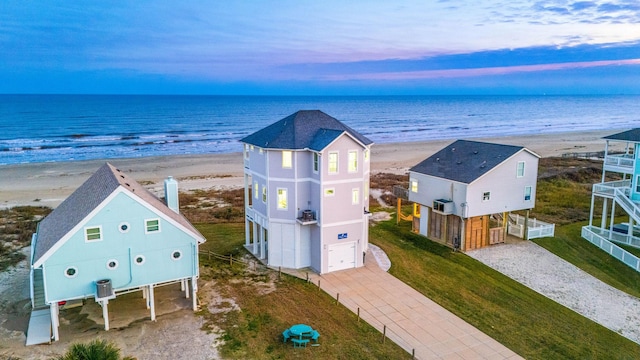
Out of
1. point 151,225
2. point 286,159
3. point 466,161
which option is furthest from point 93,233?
point 466,161

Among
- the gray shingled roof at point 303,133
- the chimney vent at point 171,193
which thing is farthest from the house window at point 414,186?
the chimney vent at point 171,193

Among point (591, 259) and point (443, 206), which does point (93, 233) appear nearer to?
point (443, 206)

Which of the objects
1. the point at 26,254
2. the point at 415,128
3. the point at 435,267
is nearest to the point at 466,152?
the point at 435,267

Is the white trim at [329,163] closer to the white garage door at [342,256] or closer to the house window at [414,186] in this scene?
the white garage door at [342,256]

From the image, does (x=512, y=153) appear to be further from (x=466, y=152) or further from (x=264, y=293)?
(x=264, y=293)

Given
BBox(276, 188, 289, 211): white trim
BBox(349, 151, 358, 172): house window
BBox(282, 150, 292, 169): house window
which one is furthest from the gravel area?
BBox(282, 150, 292, 169): house window

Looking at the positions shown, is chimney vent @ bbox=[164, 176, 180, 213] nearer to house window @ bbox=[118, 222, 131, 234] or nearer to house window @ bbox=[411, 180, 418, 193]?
house window @ bbox=[118, 222, 131, 234]
